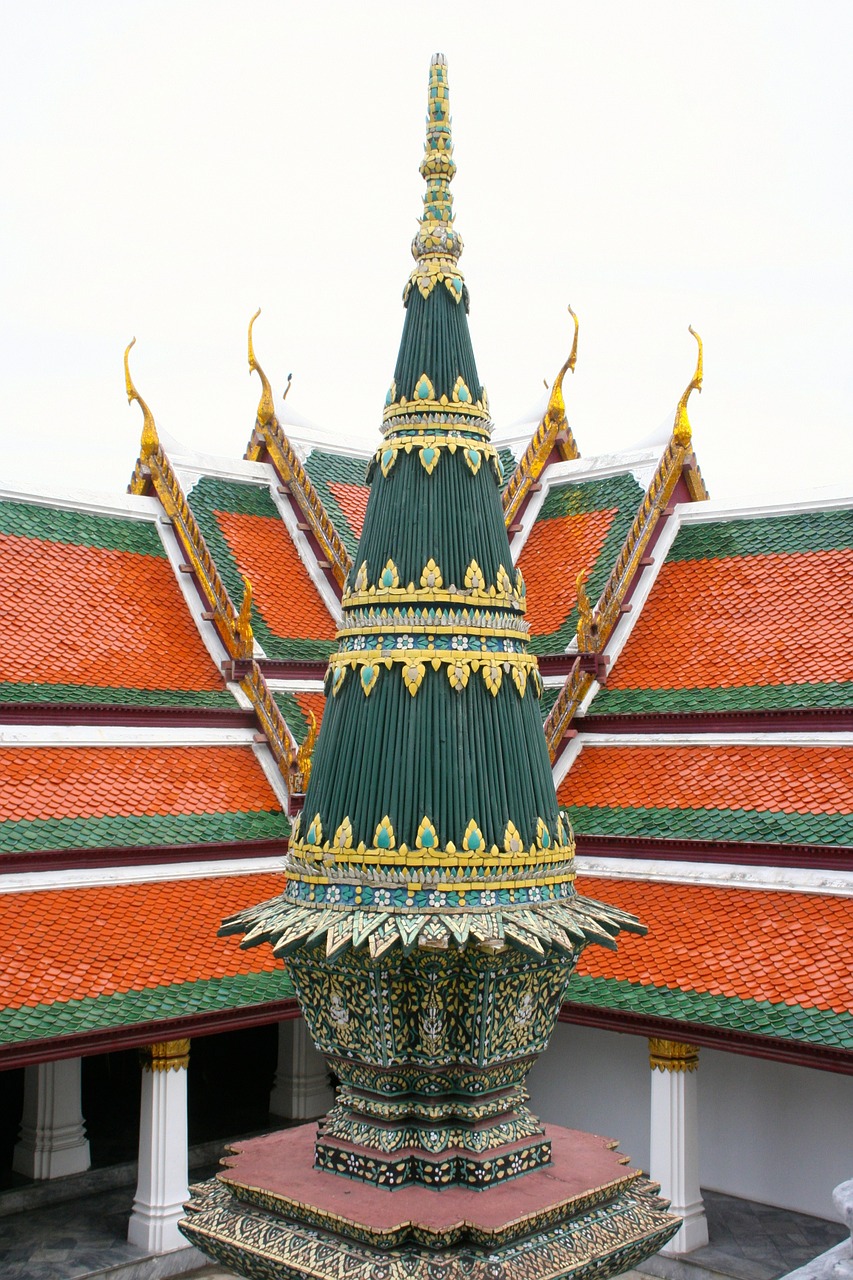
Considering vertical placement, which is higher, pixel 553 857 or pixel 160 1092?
pixel 553 857

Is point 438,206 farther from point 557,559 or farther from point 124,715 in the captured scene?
point 557,559

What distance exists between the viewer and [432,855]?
23.0ft

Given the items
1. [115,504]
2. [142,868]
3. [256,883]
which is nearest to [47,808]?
[142,868]

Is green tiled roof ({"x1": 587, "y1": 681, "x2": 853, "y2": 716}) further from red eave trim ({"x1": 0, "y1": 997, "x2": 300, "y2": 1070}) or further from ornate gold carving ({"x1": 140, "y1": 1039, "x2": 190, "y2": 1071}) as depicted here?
ornate gold carving ({"x1": 140, "y1": 1039, "x2": 190, "y2": 1071})

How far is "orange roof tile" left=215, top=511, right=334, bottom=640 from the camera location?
1944 cm

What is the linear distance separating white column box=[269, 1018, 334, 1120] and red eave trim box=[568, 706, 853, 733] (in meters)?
5.62

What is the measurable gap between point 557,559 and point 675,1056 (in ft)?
26.5

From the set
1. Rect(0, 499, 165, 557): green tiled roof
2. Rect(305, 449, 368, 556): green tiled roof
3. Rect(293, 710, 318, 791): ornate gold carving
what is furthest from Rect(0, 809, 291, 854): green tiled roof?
Rect(305, 449, 368, 556): green tiled roof

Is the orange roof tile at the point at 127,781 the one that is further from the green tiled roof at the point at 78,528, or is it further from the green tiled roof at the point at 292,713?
the green tiled roof at the point at 78,528

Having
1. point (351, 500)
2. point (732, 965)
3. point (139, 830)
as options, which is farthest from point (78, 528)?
point (732, 965)

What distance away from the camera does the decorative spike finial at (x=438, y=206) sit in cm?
796

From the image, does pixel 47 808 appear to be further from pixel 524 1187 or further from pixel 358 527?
pixel 524 1187

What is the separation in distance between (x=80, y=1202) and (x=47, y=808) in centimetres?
458

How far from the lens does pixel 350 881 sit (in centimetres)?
716
